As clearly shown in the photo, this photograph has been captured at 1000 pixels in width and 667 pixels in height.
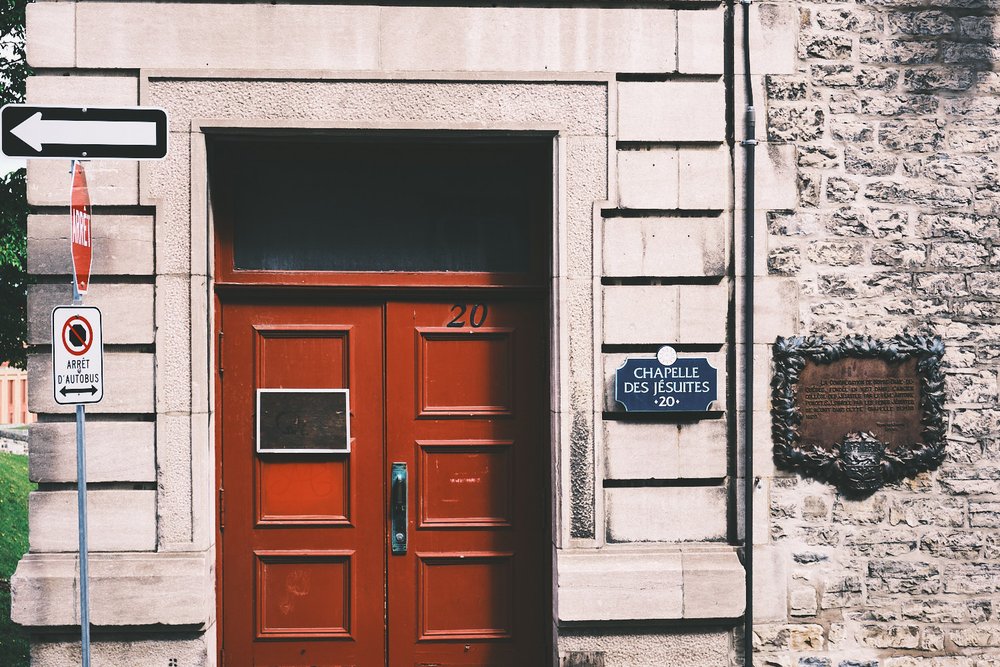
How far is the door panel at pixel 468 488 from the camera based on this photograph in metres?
5.57

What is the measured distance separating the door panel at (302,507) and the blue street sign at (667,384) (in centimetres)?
166

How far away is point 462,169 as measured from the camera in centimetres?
568

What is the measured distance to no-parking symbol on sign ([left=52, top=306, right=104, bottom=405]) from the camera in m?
4.06

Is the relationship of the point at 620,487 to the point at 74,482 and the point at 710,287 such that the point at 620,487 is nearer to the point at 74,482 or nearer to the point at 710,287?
the point at 710,287

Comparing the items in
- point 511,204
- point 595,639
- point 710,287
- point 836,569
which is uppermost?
point 511,204

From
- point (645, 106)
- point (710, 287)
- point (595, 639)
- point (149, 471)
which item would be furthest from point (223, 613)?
point (645, 106)

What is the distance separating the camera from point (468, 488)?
5617 millimetres

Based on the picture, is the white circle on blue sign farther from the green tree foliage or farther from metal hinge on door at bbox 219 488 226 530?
the green tree foliage

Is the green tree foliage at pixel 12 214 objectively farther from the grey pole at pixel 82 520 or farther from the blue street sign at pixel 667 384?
the blue street sign at pixel 667 384

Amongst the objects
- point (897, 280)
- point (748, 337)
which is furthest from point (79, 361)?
point (897, 280)

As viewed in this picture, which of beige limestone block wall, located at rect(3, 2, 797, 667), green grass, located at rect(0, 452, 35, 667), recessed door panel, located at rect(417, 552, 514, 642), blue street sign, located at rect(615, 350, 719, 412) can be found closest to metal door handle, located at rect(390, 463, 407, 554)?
recessed door panel, located at rect(417, 552, 514, 642)

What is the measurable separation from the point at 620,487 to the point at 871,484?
1.65 meters

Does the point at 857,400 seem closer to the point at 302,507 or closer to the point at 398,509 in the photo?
the point at 398,509

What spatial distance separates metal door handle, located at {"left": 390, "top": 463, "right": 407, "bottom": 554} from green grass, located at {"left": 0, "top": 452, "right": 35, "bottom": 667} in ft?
11.8
